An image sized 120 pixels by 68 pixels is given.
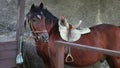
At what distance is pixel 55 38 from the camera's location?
377cm

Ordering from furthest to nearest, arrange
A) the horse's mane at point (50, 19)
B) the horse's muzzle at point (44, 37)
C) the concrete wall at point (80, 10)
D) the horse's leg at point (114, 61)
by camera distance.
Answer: the concrete wall at point (80, 10), the horse's leg at point (114, 61), the horse's mane at point (50, 19), the horse's muzzle at point (44, 37)

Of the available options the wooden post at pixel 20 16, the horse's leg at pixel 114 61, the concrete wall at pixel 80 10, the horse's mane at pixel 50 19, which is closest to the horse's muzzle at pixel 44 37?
the horse's mane at pixel 50 19

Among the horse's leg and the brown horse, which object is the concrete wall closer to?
the brown horse

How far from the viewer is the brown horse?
3.55 m

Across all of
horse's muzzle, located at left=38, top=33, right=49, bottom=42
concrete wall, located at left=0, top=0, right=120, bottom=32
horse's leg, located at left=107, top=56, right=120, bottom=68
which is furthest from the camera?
concrete wall, located at left=0, top=0, right=120, bottom=32

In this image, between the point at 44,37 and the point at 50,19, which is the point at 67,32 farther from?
the point at 44,37

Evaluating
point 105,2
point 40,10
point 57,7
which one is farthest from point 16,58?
point 105,2

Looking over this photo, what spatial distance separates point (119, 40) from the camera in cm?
391

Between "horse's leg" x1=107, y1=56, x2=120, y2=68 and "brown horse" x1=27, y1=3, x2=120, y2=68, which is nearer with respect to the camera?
"brown horse" x1=27, y1=3, x2=120, y2=68

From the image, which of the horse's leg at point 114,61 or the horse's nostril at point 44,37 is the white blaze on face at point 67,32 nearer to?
the horse's nostril at point 44,37

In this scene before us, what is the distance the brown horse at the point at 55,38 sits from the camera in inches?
140

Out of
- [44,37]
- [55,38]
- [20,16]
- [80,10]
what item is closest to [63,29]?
[55,38]

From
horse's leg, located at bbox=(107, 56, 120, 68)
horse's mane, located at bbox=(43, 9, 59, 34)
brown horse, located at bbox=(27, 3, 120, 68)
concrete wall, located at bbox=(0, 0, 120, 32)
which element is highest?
concrete wall, located at bbox=(0, 0, 120, 32)

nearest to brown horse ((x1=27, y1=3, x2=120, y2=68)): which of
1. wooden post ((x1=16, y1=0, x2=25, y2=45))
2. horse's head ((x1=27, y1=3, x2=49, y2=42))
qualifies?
horse's head ((x1=27, y1=3, x2=49, y2=42))
